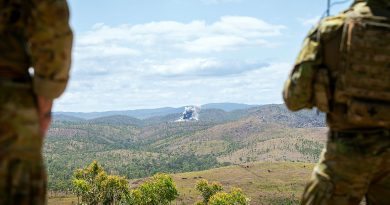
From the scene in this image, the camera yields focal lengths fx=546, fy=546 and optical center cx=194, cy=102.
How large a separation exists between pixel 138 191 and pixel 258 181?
106456mm

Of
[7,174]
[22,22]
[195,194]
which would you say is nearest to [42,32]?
[22,22]

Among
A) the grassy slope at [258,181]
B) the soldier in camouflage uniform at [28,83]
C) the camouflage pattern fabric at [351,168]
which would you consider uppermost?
the soldier in camouflage uniform at [28,83]

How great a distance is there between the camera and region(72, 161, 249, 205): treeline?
177 feet

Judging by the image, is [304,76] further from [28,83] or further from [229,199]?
[229,199]

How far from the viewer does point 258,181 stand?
522 ft

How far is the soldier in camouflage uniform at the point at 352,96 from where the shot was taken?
16.2 ft

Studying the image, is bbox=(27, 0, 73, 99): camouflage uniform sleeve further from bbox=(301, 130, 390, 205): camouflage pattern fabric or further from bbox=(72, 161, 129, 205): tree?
bbox=(72, 161, 129, 205): tree

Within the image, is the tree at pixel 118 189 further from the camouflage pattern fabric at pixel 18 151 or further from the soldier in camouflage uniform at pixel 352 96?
the camouflage pattern fabric at pixel 18 151

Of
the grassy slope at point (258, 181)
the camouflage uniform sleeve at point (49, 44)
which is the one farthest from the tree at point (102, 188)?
the camouflage uniform sleeve at point (49, 44)

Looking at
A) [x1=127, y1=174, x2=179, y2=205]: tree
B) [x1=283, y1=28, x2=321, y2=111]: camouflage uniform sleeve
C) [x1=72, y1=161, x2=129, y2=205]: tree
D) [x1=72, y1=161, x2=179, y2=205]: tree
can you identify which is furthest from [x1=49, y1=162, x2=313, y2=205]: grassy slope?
[x1=283, y1=28, x2=321, y2=111]: camouflage uniform sleeve

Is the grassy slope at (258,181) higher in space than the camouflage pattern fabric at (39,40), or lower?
lower

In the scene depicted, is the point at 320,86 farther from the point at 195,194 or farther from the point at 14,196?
the point at 195,194

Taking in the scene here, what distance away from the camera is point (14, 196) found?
3.58 meters

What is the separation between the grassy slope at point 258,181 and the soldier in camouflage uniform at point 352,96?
10760 cm
